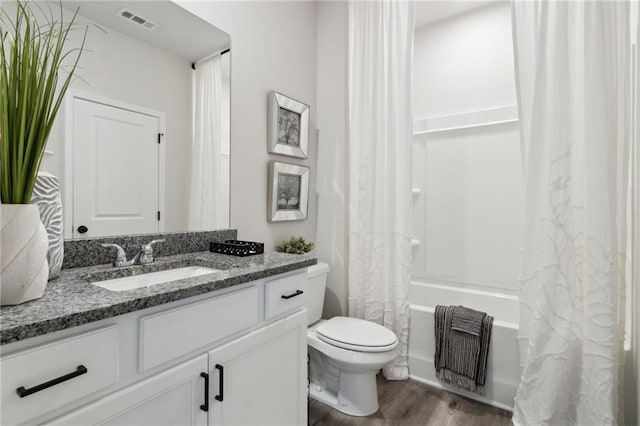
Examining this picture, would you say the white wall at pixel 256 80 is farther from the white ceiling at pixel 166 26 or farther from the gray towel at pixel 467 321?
the gray towel at pixel 467 321

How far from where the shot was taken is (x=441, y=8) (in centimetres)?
251

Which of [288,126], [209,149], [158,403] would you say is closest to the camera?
[158,403]

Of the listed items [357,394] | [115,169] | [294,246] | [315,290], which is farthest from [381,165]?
[115,169]

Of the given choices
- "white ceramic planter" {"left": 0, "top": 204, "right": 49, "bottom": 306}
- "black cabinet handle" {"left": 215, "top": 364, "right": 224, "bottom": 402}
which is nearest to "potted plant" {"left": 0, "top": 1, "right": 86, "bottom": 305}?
"white ceramic planter" {"left": 0, "top": 204, "right": 49, "bottom": 306}

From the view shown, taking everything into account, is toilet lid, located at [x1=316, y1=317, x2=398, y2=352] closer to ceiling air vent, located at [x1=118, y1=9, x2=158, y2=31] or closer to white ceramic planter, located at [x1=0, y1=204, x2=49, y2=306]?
white ceramic planter, located at [x1=0, y1=204, x2=49, y2=306]

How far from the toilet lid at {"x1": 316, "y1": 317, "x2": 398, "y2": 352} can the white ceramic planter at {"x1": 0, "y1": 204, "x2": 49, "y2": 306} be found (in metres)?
1.31

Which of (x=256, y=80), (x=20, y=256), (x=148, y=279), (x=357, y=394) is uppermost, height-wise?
(x=256, y=80)

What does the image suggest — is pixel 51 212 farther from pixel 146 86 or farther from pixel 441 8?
pixel 441 8

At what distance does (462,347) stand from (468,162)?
4.56ft

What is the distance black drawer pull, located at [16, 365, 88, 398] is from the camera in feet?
2.02

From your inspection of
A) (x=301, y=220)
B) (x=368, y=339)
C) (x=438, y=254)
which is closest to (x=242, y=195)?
(x=301, y=220)

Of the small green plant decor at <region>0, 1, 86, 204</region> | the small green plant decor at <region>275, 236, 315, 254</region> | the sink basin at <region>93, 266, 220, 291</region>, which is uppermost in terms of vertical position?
the small green plant decor at <region>0, 1, 86, 204</region>

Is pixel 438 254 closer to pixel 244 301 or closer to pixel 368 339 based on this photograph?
pixel 368 339

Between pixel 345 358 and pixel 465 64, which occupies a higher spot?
pixel 465 64
